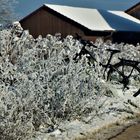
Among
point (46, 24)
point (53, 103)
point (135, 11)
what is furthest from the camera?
point (135, 11)

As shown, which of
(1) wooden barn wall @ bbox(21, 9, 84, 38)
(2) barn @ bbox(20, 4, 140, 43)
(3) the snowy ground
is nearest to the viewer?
(3) the snowy ground

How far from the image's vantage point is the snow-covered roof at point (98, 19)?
41.2 metres

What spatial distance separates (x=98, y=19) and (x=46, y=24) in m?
4.43

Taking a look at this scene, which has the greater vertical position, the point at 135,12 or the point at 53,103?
the point at 135,12

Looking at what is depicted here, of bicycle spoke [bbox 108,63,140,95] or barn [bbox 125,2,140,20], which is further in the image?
barn [bbox 125,2,140,20]

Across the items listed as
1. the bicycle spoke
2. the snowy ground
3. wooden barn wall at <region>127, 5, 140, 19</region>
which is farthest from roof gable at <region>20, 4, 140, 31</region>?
the snowy ground

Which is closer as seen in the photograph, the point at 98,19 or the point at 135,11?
the point at 98,19

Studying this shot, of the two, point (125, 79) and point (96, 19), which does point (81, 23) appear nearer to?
point (96, 19)

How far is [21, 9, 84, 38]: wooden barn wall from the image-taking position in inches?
1678

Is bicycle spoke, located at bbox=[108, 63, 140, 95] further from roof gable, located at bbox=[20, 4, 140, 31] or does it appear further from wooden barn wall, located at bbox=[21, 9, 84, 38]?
wooden barn wall, located at bbox=[21, 9, 84, 38]

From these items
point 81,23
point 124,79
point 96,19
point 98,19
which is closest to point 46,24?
point 96,19

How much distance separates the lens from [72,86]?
952 centimetres

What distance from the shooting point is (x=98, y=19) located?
43.4 metres

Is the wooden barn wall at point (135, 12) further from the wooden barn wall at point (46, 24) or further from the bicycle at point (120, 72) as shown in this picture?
the bicycle at point (120, 72)
